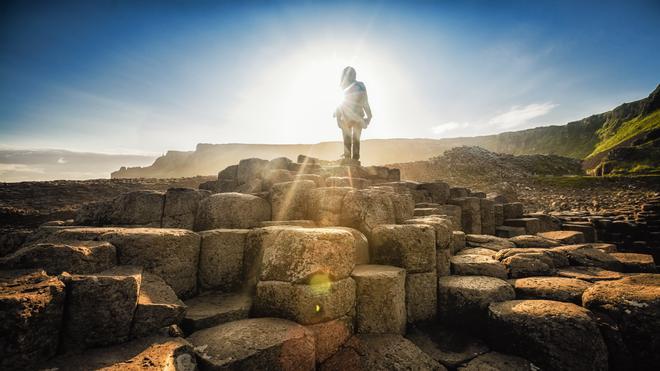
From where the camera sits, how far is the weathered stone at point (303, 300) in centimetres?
291

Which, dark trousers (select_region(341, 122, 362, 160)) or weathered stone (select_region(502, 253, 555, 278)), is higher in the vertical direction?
dark trousers (select_region(341, 122, 362, 160))

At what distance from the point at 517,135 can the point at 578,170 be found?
2831 inches

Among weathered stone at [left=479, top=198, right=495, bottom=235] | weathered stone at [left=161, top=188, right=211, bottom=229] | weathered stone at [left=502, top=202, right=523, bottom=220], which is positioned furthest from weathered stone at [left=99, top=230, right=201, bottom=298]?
weathered stone at [left=502, top=202, right=523, bottom=220]

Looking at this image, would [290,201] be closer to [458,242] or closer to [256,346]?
[256,346]

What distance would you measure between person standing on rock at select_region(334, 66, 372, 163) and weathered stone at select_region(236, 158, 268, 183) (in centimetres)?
342

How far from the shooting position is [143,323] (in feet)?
7.84

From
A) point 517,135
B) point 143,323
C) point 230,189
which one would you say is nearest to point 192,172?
point 230,189

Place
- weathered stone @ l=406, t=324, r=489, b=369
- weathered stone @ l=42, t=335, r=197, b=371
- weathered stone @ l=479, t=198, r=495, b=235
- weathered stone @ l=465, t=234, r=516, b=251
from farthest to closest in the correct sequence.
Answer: weathered stone @ l=479, t=198, r=495, b=235 < weathered stone @ l=465, t=234, r=516, b=251 < weathered stone @ l=406, t=324, r=489, b=369 < weathered stone @ l=42, t=335, r=197, b=371

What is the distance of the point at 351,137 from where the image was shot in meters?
11.4

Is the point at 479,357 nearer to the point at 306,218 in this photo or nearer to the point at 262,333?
the point at 262,333

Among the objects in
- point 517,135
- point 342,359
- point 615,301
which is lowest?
point 342,359

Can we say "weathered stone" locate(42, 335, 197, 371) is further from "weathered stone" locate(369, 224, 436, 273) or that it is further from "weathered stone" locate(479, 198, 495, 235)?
"weathered stone" locate(479, 198, 495, 235)

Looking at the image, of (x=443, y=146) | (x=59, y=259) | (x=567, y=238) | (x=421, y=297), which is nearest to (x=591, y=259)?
(x=567, y=238)

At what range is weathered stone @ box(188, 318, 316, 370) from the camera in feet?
7.57
